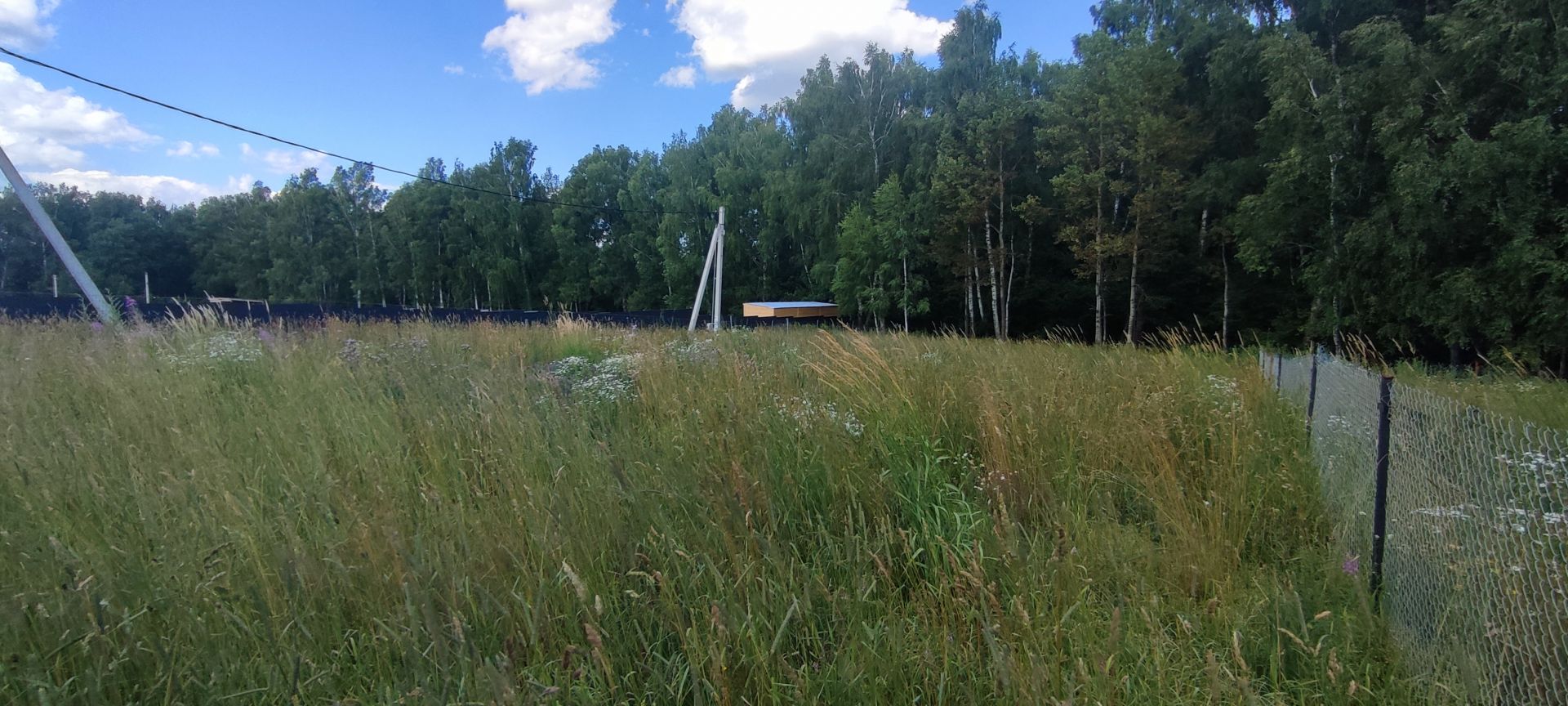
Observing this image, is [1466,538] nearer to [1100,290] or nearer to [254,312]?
[254,312]

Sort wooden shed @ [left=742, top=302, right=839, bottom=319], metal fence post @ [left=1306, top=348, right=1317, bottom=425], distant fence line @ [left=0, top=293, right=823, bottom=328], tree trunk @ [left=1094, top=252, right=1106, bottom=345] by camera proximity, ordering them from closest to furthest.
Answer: metal fence post @ [left=1306, top=348, right=1317, bottom=425] → distant fence line @ [left=0, top=293, right=823, bottom=328] → tree trunk @ [left=1094, top=252, right=1106, bottom=345] → wooden shed @ [left=742, top=302, right=839, bottom=319]

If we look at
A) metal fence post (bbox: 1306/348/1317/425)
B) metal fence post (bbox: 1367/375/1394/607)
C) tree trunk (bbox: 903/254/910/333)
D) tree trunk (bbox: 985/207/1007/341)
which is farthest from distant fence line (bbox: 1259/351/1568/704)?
tree trunk (bbox: 903/254/910/333)

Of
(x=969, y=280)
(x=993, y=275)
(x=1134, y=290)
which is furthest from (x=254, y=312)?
(x=1134, y=290)

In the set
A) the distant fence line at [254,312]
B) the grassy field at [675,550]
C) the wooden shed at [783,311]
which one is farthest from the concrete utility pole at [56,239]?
the wooden shed at [783,311]

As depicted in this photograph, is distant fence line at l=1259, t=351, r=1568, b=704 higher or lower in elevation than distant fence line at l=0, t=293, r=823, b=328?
lower

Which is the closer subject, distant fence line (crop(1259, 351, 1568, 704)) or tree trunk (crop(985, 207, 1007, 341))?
distant fence line (crop(1259, 351, 1568, 704))

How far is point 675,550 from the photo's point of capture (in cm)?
183

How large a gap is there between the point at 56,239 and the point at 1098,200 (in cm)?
2525

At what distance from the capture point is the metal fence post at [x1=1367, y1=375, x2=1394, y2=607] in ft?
6.78

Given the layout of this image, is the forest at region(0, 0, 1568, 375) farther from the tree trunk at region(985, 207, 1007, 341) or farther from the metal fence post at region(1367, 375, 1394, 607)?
the metal fence post at region(1367, 375, 1394, 607)

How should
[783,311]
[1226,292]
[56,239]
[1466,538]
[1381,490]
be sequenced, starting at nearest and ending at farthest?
1. [1466,538]
2. [1381,490]
3. [56,239]
4. [1226,292]
5. [783,311]

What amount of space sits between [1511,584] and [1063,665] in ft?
3.50

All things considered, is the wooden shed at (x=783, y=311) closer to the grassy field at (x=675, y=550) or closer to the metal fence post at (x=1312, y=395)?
the metal fence post at (x=1312, y=395)

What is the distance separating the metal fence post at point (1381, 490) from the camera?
2.07m
